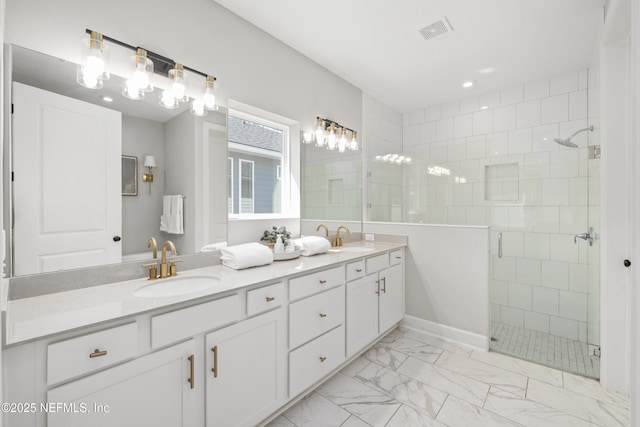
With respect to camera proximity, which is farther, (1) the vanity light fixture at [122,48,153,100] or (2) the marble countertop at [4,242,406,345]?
(1) the vanity light fixture at [122,48,153,100]

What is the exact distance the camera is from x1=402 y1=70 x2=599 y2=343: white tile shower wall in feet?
7.95

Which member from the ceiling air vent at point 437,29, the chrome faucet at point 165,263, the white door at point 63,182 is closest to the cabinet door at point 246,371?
the chrome faucet at point 165,263

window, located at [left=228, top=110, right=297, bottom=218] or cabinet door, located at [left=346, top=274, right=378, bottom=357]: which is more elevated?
window, located at [left=228, top=110, right=297, bottom=218]

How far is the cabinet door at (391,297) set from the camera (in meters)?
2.45

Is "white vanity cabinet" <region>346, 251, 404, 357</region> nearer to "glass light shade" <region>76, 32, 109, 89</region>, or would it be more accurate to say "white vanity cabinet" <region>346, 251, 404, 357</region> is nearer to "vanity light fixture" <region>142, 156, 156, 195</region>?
"vanity light fixture" <region>142, 156, 156, 195</region>

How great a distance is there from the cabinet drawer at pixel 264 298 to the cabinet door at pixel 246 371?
41mm

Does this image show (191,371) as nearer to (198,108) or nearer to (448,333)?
(198,108)

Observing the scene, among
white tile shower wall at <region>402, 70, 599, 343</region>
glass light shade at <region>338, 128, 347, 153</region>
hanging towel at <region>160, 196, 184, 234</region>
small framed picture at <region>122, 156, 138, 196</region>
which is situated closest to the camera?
small framed picture at <region>122, 156, 138, 196</region>

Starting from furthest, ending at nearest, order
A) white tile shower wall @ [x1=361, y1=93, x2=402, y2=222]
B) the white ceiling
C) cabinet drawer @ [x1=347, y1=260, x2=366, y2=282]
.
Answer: white tile shower wall @ [x1=361, y1=93, x2=402, y2=222] < cabinet drawer @ [x1=347, y1=260, x2=366, y2=282] < the white ceiling

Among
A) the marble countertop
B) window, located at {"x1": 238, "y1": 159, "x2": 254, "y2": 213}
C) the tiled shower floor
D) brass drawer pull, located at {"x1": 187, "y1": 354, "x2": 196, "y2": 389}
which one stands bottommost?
the tiled shower floor

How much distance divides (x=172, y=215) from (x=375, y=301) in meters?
1.65

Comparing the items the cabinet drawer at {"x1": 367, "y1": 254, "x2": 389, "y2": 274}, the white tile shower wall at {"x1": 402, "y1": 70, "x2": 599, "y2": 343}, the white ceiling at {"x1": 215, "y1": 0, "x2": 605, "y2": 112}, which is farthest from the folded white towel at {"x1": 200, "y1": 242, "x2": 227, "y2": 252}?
the white tile shower wall at {"x1": 402, "y1": 70, "x2": 599, "y2": 343}

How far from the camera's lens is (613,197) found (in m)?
1.83

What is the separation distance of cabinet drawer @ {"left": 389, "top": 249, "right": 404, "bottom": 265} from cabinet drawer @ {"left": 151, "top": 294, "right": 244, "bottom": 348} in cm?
160
